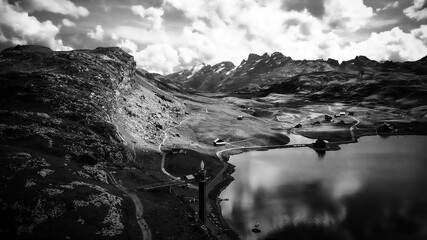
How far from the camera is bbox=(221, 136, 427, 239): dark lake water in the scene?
6272 centimetres

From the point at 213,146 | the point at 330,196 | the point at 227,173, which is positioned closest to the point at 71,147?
the point at 227,173

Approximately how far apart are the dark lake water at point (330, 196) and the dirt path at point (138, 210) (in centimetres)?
2342

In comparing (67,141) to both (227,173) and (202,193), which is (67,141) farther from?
(227,173)

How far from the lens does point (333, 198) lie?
80.0 metres

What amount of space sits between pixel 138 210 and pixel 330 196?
55.7m

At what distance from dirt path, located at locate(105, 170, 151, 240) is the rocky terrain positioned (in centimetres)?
94

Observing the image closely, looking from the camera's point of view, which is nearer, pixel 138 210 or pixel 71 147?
pixel 138 210

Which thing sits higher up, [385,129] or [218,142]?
[385,129]

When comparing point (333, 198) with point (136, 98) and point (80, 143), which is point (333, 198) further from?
point (136, 98)

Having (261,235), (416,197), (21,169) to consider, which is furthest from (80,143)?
(416,197)

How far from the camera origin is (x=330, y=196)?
3209 inches

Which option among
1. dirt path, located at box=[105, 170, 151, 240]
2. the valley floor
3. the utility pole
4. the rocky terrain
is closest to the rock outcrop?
the rocky terrain

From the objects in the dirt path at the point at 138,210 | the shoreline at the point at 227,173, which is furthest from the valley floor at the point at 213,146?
the dirt path at the point at 138,210

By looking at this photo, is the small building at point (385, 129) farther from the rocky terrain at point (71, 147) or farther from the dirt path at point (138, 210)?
the dirt path at point (138, 210)
